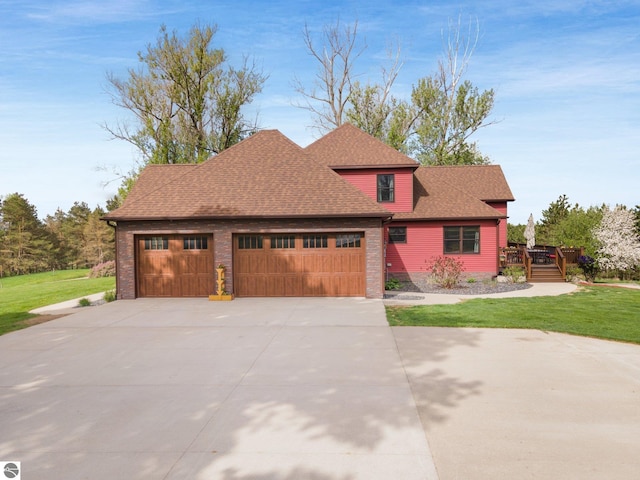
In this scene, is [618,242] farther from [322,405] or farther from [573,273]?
[322,405]

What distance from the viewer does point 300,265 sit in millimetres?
16734

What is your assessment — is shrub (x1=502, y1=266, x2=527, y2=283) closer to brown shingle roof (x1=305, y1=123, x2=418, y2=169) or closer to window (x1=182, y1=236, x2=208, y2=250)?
brown shingle roof (x1=305, y1=123, x2=418, y2=169)

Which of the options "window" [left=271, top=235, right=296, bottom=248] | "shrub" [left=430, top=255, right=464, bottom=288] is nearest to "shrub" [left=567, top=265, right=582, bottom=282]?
"shrub" [left=430, top=255, right=464, bottom=288]

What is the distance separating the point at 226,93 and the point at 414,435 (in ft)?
107

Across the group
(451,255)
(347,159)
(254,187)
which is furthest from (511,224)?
(254,187)

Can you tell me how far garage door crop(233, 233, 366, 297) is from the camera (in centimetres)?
1669

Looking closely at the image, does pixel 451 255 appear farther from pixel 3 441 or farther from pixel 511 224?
pixel 511 224

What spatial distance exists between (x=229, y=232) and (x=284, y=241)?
213 cm

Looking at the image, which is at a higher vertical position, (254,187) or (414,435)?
(254,187)

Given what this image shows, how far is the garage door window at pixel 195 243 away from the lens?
17.0m

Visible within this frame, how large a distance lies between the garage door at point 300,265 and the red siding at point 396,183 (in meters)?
5.78

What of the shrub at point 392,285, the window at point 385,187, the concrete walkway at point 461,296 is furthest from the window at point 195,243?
the window at point 385,187

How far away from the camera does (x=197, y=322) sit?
40.3ft

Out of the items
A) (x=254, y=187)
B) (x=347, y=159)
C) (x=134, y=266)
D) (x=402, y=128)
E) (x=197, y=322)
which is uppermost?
(x=402, y=128)
